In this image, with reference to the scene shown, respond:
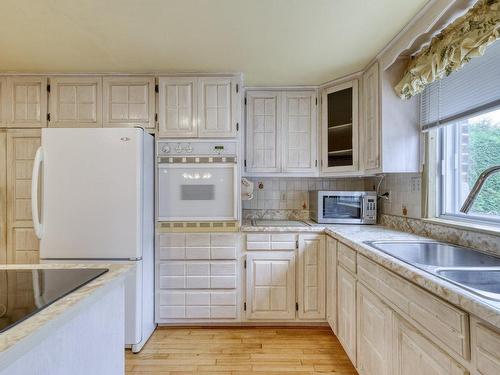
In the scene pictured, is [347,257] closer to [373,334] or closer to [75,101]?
[373,334]

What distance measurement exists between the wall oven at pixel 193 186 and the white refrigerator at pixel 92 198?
321 millimetres

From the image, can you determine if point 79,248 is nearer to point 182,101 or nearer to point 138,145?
point 138,145

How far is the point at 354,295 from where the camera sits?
172cm

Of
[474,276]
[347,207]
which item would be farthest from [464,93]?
[347,207]

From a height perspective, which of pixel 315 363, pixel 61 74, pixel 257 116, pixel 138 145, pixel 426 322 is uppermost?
pixel 61 74

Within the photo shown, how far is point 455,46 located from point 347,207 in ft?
4.64

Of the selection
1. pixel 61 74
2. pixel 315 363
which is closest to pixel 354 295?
pixel 315 363

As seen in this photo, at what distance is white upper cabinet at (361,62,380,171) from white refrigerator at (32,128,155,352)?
1.78m

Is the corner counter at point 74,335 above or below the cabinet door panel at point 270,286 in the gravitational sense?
above

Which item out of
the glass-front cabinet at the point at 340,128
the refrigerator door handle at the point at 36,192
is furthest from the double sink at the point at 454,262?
the refrigerator door handle at the point at 36,192

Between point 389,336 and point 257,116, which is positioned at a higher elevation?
point 257,116

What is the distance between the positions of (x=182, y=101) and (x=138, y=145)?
0.59 meters

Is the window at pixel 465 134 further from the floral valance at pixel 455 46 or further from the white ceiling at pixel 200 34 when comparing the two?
the white ceiling at pixel 200 34

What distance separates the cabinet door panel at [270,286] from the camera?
229 cm
